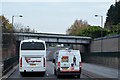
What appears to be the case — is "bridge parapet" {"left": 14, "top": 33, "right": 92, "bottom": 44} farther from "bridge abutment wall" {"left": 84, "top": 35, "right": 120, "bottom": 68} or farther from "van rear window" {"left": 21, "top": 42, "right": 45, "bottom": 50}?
"van rear window" {"left": 21, "top": 42, "right": 45, "bottom": 50}

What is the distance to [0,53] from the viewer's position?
3822cm

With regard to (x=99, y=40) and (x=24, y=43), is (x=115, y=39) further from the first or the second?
(x=24, y=43)

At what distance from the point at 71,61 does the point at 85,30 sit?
374ft

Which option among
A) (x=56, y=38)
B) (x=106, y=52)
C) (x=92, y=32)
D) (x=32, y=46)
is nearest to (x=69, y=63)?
(x=32, y=46)

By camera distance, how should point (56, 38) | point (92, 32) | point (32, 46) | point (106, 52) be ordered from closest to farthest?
point (32, 46), point (106, 52), point (56, 38), point (92, 32)

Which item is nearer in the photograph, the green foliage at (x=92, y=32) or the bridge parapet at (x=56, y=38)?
the bridge parapet at (x=56, y=38)

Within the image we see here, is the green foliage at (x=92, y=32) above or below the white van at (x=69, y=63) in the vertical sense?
above

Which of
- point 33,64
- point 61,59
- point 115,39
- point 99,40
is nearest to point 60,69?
point 61,59

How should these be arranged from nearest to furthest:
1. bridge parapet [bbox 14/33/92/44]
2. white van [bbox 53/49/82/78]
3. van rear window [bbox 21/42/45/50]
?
white van [bbox 53/49/82/78] → van rear window [bbox 21/42/45/50] → bridge parapet [bbox 14/33/92/44]

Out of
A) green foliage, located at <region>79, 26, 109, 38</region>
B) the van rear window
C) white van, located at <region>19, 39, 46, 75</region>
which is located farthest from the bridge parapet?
white van, located at <region>19, 39, 46, 75</region>

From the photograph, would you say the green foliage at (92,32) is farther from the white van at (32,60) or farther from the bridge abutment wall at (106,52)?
the white van at (32,60)

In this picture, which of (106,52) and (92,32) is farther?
(92,32)

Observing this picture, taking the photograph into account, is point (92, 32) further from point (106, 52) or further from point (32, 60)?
point (32, 60)

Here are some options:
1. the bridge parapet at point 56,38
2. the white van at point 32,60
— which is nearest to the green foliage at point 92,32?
the bridge parapet at point 56,38
